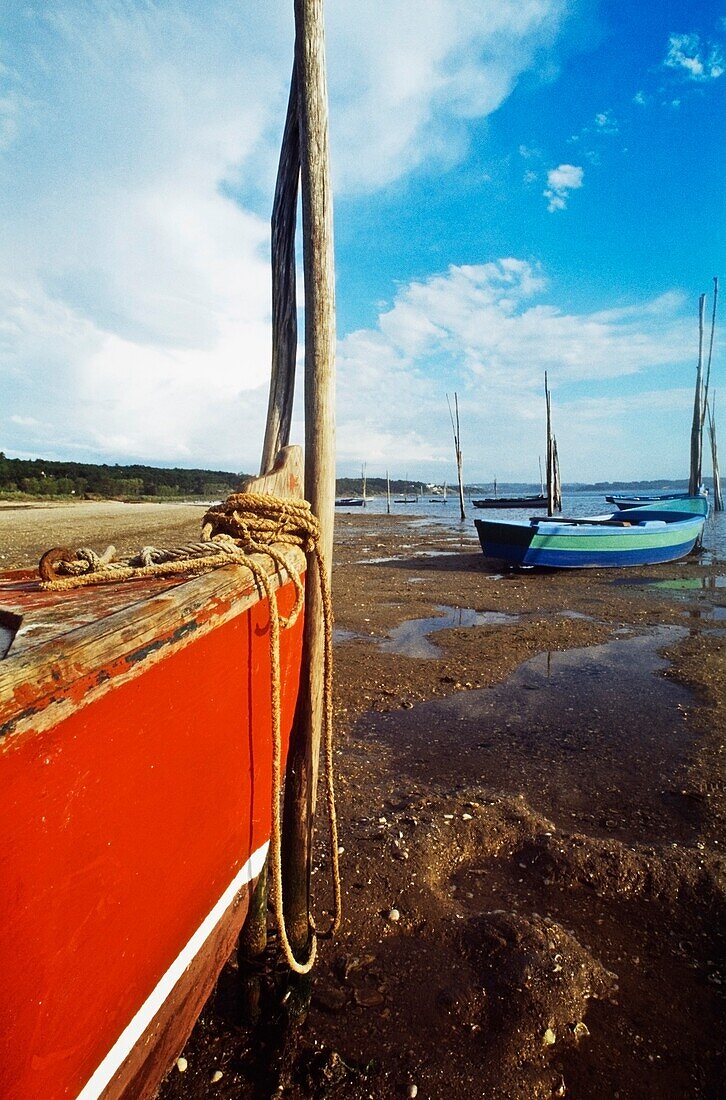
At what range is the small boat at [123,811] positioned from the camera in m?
1.17

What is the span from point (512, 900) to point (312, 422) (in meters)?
2.91

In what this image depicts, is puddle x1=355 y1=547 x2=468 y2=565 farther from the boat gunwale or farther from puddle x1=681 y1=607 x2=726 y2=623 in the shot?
the boat gunwale

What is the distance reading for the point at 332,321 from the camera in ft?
9.01

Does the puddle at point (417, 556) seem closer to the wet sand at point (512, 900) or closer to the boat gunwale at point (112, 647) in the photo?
the wet sand at point (512, 900)

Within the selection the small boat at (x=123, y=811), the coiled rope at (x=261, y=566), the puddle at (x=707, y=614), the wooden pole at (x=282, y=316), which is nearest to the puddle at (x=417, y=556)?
the puddle at (x=707, y=614)

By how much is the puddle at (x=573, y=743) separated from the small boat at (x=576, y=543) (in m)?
7.10

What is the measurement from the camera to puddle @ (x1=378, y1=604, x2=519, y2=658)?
786 cm

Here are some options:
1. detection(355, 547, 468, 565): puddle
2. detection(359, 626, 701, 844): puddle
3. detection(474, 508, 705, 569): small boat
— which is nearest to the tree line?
detection(355, 547, 468, 565): puddle

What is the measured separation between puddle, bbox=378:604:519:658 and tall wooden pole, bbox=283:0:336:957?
16.2 feet

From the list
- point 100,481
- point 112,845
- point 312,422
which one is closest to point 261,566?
point 312,422

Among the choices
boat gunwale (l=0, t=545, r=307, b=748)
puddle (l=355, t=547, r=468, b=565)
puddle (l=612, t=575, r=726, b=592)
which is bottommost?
puddle (l=612, t=575, r=726, b=592)

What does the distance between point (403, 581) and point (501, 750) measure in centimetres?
907

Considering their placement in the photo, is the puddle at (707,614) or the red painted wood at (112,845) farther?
the puddle at (707,614)

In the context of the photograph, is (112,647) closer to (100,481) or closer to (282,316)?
(282,316)
